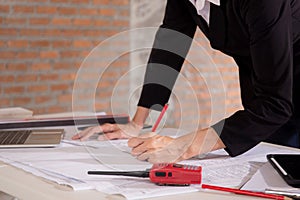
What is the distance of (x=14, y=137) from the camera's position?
155 centimetres

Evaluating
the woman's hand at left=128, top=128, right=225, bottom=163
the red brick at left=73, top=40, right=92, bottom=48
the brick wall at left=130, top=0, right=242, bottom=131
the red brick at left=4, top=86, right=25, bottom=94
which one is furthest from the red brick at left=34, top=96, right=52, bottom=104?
the woman's hand at left=128, top=128, right=225, bottom=163

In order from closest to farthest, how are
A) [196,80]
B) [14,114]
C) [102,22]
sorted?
[14,114] < [102,22] < [196,80]

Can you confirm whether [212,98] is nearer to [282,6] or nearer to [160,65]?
[160,65]

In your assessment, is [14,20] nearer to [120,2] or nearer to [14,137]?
[120,2]

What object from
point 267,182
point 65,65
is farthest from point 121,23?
point 267,182

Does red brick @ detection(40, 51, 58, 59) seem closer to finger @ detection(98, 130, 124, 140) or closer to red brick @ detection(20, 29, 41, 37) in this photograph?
red brick @ detection(20, 29, 41, 37)

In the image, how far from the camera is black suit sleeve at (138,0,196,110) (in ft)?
5.91

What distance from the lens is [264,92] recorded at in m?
1.33

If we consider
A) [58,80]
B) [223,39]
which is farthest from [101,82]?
[223,39]

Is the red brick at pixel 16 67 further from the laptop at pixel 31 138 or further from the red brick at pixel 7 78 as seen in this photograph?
the laptop at pixel 31 138

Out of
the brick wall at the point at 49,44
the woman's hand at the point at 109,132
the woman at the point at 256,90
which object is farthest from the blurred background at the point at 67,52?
the woman at the point at 256,90

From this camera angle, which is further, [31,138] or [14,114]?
[14,114]

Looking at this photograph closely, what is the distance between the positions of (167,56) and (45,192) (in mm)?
870

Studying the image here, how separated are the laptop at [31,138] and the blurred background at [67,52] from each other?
1.89 metres
